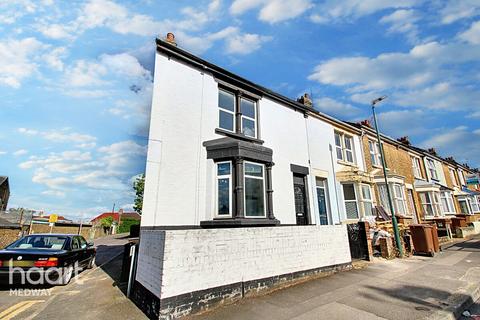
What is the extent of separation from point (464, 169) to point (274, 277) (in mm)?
36283

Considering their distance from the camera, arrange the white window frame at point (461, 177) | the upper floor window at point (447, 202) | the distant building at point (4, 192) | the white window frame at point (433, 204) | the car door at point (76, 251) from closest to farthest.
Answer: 1. the car door at point (76, 251)
2. the white window frame at point (433, 204)
3. the upper floor window at point (447, 202)
4. the white window frame at point (461, 177)
5. the distant building at point (4, 192)

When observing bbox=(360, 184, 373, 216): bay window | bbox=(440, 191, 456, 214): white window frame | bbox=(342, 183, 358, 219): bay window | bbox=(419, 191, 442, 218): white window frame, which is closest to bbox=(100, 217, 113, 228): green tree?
bbox=(342, 183, 358, 219): bay window

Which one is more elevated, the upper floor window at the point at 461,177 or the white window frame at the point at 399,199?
the upper floor window at the point at 461,177

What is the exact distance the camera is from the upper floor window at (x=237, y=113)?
32.4 ft

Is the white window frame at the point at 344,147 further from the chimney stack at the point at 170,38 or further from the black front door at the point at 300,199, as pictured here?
the chimney stack at the point at 170,38

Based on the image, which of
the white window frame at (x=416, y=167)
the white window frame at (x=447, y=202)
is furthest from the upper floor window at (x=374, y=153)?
the white window frame at (x=447, y=202)

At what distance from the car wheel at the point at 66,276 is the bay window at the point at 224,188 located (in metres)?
4.78

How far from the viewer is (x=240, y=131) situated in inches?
387

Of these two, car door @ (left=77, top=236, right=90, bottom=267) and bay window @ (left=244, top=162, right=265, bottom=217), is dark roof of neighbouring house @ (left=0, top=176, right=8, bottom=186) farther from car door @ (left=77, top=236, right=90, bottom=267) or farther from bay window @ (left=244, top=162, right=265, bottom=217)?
bay window @ (left=244, top=162, right=265, bottom=217)

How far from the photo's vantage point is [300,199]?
11500 mm

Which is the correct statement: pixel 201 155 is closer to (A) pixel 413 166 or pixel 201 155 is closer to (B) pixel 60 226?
(A) pixel 413 166

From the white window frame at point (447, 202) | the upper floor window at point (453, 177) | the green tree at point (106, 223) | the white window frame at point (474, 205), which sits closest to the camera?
the white window frame at point (447, 202)

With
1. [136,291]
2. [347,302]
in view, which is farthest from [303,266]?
[136,291]

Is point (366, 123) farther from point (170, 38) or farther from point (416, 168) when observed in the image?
point (170, 38)
